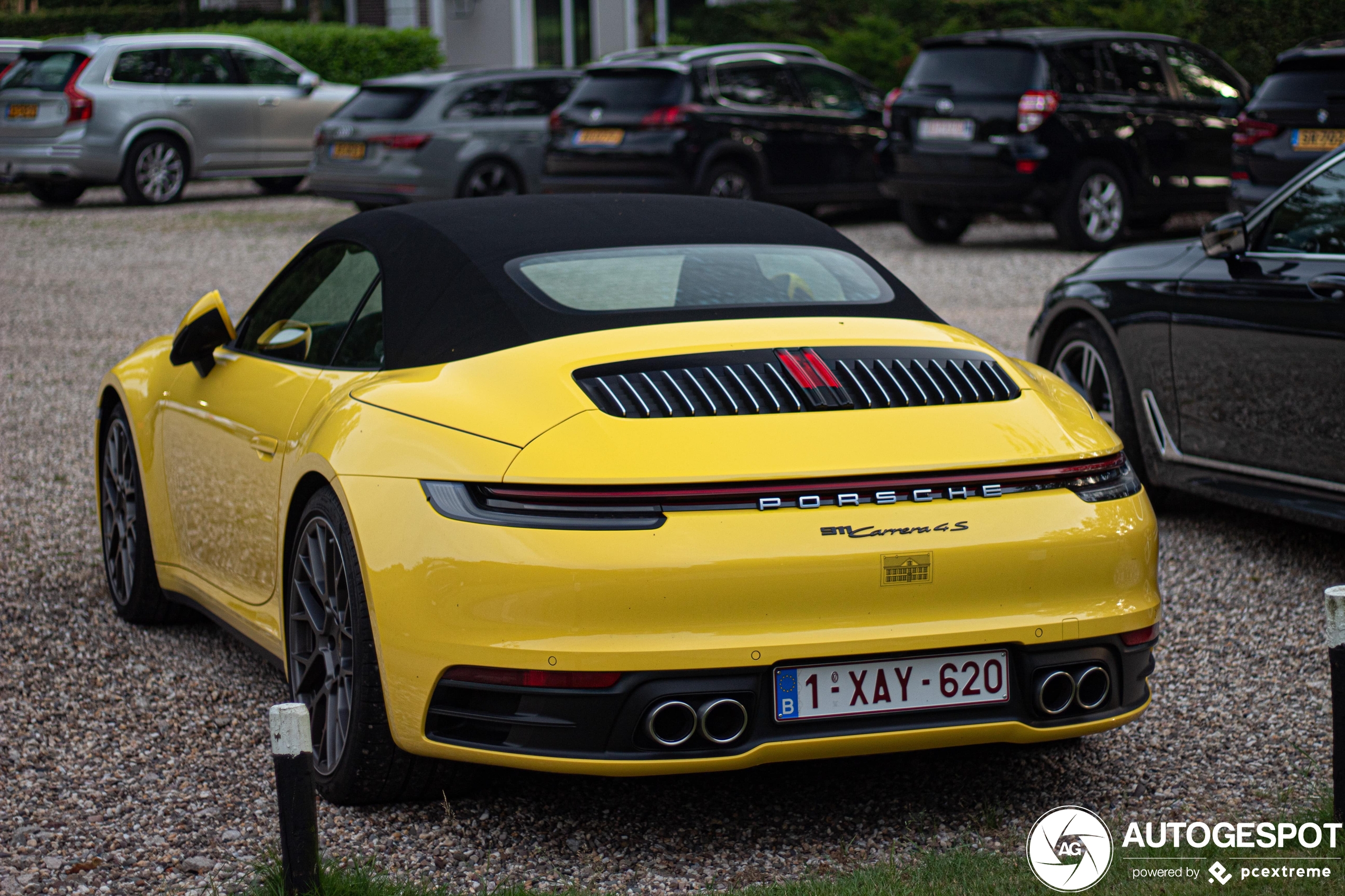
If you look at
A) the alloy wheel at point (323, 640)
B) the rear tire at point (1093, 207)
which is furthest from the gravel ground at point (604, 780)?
the rear tire at point (1093, 207)

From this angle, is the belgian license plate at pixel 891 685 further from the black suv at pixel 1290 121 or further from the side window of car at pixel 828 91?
the side window of car at pixel 828 91

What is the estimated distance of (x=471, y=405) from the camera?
3.61 m

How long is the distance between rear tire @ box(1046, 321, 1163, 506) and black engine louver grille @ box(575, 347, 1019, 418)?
2.77 meters

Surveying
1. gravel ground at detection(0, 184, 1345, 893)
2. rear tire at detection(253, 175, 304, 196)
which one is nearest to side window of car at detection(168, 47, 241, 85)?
rear tire at detection(253, 175, 304, 196)

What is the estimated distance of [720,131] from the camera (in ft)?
53.2

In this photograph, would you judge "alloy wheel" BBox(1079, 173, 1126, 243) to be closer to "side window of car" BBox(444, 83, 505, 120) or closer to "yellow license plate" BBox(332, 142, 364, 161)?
"side window of car" BBox(444, 83, 505, 120)

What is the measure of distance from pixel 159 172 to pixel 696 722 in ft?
61.0

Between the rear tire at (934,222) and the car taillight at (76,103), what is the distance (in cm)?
972

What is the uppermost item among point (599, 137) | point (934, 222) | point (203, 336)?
point (203, 336)

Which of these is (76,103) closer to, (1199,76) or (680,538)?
(1199,76)

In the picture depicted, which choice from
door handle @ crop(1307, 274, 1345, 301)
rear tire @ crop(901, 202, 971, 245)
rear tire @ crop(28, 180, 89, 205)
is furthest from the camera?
rear tire @ crop(28, 180, 89, 205)

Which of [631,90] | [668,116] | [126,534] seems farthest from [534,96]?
[126,534]

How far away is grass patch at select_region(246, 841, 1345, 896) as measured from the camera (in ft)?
10.7

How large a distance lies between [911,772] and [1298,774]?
0.90 m
